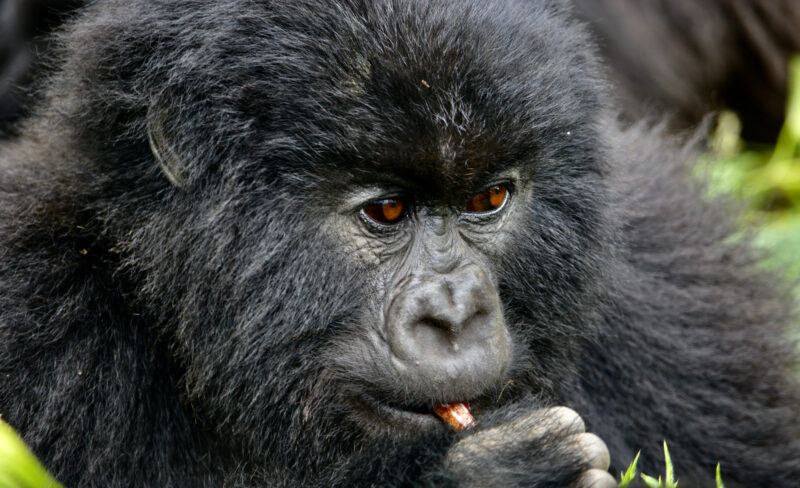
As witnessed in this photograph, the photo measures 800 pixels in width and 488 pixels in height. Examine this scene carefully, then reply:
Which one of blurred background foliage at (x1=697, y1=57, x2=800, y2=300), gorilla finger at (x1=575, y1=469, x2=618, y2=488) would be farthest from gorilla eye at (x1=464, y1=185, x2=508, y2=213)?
blurred background foliage at (x1=697, y1=57, x2=800, y2=300)

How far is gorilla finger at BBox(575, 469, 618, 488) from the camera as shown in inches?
118

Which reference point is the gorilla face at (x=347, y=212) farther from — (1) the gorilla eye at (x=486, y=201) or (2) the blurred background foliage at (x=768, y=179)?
(2) the blurred background foliage at (x=768, y=179)

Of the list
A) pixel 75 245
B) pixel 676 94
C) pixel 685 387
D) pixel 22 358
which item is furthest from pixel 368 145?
pixel 676 94

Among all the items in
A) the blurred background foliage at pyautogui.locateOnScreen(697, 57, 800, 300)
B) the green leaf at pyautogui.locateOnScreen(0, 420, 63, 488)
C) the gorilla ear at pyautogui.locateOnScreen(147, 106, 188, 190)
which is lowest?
the blurred background foliage at pyautogui.locateOnScreen(697, 57, 800, 300)

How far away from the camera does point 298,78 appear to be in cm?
295

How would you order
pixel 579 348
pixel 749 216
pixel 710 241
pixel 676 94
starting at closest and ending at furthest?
pixel 579 348 → pixel 710 241 → pixel 749 216 → pixel 676 94

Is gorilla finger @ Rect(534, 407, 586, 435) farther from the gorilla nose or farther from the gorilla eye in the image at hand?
the gorilla eye

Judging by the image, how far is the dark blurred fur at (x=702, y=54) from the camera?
21.2ft

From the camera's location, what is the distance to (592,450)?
10.2 ft

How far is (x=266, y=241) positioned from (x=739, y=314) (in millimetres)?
2401

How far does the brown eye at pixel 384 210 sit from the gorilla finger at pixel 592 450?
0.87 metres

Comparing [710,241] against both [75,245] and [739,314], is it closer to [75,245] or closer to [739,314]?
[739,314]

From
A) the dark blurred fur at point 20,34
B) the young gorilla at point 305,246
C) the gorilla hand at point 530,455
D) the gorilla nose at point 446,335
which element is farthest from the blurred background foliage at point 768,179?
the dark blurred fur at point 20,34

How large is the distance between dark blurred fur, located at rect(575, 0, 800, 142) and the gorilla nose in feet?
12.1
